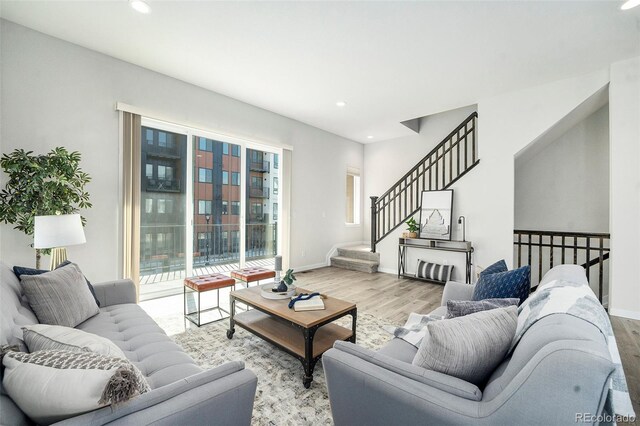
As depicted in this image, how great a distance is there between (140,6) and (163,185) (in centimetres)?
215

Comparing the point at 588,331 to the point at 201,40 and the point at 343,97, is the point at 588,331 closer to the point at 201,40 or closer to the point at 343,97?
the point at 201,40

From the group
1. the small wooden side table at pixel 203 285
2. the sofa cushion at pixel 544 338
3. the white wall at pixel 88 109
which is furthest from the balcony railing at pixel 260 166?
the sofa cushion at pixel 544 338

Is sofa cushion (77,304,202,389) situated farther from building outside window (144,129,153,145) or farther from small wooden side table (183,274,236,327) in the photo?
building outside window (144,129,153,145)

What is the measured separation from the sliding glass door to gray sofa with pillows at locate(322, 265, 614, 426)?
3.54 meters

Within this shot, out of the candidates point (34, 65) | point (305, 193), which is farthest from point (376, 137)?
point (34, 65)

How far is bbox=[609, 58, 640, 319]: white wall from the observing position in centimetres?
315

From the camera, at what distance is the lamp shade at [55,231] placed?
6.90 feet

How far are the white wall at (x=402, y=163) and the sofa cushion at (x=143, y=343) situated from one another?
440 centimetres

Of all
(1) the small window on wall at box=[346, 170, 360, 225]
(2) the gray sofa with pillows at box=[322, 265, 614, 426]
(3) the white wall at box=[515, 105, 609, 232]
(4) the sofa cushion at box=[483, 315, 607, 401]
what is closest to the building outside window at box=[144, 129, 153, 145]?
(2) the gray sofa with pillows at box=[322, 265, 614, 426]

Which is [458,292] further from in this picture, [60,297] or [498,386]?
[60,297]

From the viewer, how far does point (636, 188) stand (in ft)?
10.3

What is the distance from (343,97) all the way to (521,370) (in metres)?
4.19

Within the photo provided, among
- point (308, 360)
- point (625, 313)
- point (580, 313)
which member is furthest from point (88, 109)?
point (625, 313)

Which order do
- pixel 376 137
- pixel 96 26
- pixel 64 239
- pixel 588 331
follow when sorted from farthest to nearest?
pixel 376 137, pixel 96 26, pixel 64 239, pixel 588 331
